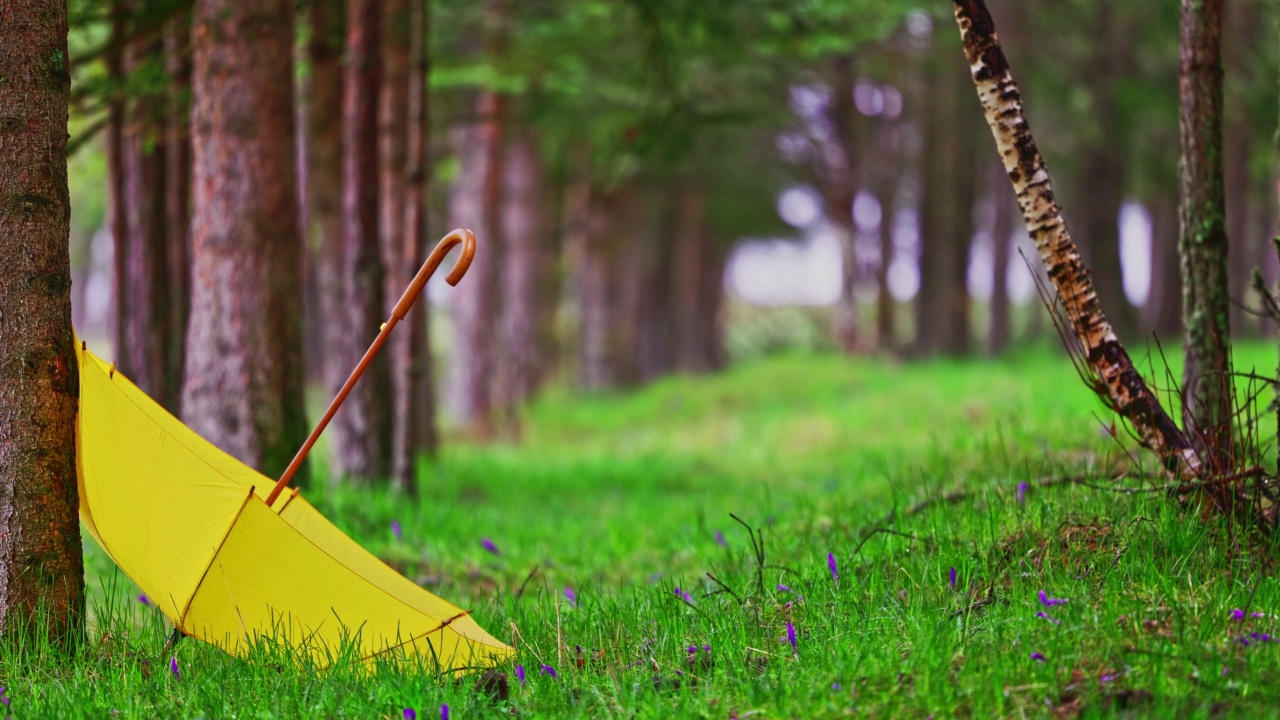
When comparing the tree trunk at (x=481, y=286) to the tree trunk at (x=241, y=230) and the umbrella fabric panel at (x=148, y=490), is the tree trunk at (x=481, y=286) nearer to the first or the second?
the tree trunk at (x=241, y=230)

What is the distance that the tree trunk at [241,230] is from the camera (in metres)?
6.73

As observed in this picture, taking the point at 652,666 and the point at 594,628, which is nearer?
the point at 652,666

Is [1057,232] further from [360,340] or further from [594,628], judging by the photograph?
[360,340]


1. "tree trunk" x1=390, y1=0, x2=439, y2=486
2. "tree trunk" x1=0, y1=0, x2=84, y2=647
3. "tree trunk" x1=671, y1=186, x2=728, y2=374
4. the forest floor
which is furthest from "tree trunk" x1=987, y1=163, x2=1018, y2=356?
"tree trunk" x1=0, y1=0, x2=84, y2=647

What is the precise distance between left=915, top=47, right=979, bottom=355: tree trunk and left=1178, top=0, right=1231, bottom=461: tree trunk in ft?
36.4

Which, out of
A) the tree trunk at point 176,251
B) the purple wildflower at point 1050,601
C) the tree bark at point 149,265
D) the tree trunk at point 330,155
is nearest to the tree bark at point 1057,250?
the purple wildflower at point 1050,601

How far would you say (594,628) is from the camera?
3.88 meters

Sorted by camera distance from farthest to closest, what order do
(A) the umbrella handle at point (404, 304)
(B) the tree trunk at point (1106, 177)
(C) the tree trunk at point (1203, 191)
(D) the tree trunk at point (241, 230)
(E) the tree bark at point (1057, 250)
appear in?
1. (B) the tree trunk at point (1106, 177)
2. (D) the tree trunk at point (241, 230)
3. (C) the tree trunk at point (1203, 191)
4. (E) the tree bark at point (1057, 250)
5. (A) the umbrella handle at point (404, 304)

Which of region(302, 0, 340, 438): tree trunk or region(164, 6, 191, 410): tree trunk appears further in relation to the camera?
region(302, 0, 340, 438): tree trunk

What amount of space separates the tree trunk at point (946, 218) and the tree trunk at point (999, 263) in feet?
1.41

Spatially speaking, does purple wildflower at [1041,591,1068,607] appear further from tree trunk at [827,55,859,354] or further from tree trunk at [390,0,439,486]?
tree trunk at [827,55,859,354]

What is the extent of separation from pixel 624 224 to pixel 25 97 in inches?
828

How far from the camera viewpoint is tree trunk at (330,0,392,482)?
27.6 ft

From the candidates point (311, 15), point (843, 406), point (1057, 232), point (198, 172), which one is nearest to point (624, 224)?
point (843, 406)
